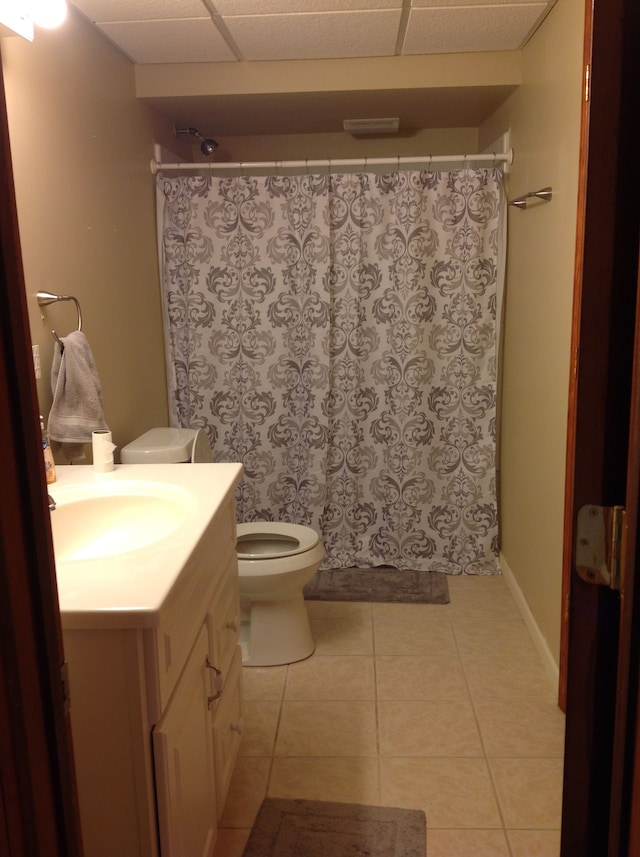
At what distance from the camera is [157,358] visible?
3252 millimetres

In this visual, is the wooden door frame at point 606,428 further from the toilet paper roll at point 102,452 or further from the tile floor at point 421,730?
the toilet paper roll at point 102,452

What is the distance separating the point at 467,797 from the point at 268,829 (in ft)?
1.71

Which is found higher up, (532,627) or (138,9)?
(138,9)

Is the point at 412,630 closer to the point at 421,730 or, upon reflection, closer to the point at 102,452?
the point at 421,730

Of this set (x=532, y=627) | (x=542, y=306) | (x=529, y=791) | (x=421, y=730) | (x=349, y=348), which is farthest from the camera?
(x=349, y=348)

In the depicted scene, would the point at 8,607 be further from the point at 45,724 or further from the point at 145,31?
the point at 145,31

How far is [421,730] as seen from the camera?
7.22ft

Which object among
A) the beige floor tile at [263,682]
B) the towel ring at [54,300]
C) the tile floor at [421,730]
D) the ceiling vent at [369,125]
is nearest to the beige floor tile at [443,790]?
the tile floor at [421,730]

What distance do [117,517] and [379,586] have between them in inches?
66.3

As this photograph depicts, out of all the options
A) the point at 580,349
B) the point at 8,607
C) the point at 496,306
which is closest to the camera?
the point at 8,607

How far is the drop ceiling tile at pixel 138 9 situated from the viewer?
2.31 metres

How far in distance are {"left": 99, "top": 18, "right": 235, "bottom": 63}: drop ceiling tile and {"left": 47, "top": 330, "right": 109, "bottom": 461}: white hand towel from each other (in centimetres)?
117

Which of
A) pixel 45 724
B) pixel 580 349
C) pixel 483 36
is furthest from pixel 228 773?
pixel 483 36

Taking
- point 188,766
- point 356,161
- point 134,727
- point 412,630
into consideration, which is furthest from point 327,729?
point 356,161
